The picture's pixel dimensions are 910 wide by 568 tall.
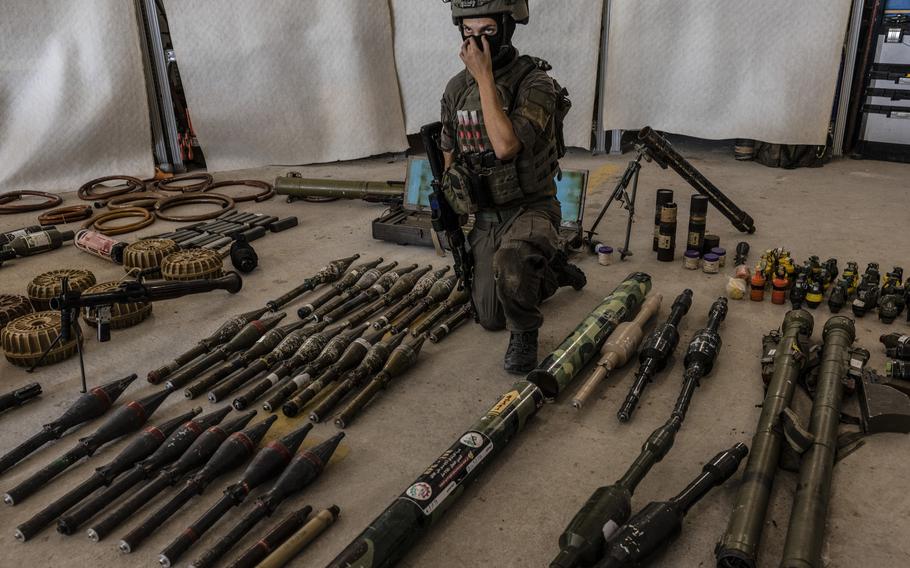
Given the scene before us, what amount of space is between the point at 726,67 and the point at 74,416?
714 centimetres

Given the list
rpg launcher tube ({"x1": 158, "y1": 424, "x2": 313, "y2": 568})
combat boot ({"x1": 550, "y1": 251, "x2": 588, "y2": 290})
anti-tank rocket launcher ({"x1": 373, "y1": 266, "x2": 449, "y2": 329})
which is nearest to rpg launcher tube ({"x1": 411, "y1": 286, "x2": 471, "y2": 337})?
anti-tank rocket launcher ({"x1": 373, "y1": 266, "x2": 449, "y2": 329})

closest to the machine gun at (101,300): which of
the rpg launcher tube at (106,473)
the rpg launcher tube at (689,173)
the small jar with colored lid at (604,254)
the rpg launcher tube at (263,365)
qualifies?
the rpg launcher tube at (263,365)

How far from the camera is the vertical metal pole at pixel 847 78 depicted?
283 inches

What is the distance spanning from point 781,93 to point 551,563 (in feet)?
22.1

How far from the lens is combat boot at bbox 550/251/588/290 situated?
4.43 m

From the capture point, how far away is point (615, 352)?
3496mm

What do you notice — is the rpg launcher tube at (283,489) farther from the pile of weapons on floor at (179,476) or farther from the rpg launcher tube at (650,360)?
the rpg launcher tube at (650,360)

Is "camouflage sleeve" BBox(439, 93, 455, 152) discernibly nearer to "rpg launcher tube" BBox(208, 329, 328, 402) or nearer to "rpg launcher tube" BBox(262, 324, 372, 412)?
"rpg launcher tube" BBox(262, 324, 372, 412)

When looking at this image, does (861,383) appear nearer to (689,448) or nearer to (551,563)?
(689,448)

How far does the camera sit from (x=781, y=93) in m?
7.36

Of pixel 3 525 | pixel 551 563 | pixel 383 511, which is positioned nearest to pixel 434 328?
pixel 383 511

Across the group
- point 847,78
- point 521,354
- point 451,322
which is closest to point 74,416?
point 451,322

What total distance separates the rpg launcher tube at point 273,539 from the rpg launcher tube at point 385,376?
0.65m

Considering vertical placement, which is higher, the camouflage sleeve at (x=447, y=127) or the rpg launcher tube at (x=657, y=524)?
the camouflage sleeve at (x=447, y=127)
